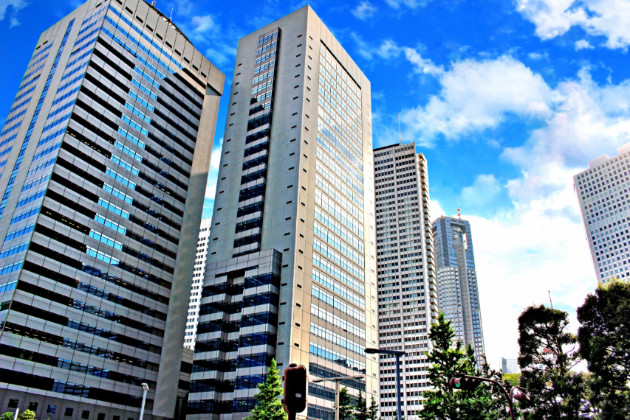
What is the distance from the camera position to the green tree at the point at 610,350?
41.3m

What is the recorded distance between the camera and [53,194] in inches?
3381

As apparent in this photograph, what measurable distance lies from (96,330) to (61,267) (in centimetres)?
1277

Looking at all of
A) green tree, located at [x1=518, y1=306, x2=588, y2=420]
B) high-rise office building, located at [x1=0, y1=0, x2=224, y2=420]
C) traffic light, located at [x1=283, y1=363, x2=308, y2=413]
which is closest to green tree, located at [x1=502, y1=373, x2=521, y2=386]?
green tree, located at [x1=518, y1=306, x2=588, y2=420]

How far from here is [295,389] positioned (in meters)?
7.04

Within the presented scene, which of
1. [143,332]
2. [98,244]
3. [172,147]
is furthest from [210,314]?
[172,147]

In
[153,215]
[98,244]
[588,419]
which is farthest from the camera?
[153,215]

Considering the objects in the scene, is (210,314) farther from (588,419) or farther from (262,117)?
(588,419)

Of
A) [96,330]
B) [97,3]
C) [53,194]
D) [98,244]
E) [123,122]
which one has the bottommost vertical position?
[96,330]

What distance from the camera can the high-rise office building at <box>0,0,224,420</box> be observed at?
259ft

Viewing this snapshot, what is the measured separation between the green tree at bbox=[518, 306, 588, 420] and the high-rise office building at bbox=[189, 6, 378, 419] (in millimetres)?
42088

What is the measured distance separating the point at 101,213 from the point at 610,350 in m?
84.4

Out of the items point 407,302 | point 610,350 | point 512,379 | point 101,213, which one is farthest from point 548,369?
point 407,302

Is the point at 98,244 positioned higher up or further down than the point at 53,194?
further down

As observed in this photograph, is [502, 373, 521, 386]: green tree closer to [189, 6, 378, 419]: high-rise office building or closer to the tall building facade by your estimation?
[189, 6, 378, 419]: high-rise office building
